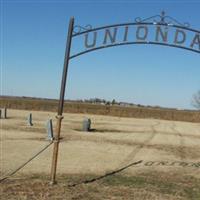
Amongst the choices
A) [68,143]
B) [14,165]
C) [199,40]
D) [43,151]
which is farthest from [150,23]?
[68,143]

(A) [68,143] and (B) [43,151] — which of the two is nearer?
(B) [43,151]

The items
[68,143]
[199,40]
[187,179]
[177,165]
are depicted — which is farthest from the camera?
[68,143]

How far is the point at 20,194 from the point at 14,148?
30.6 ft

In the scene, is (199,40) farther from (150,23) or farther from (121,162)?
(121,162)

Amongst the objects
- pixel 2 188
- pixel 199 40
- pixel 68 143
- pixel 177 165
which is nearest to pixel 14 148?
pixel 68 143

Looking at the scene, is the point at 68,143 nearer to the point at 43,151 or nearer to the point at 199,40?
the point at 43,151

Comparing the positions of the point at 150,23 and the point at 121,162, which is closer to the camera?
the point at 150,23

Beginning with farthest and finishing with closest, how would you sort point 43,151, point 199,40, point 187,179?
point 43,151 < point 187,179 < point 199,40

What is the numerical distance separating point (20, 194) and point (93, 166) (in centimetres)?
517

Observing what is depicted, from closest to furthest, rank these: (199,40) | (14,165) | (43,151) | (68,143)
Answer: (199,40) < (14,165) < (43,151) < (68,143)

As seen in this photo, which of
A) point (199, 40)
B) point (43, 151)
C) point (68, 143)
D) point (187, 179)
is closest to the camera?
point (199, 40)

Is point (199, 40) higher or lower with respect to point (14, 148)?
higher

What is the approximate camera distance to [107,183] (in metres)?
11.2

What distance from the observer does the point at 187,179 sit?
1240cm
